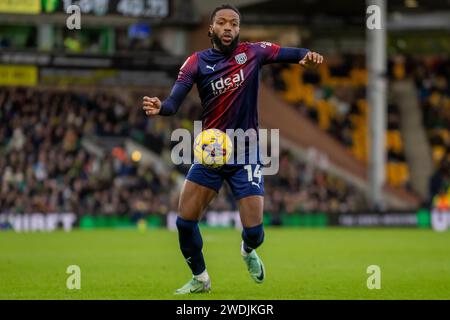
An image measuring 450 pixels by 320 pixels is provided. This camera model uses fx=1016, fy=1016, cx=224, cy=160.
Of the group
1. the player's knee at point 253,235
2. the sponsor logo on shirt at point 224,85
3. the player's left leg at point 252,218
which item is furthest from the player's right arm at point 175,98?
the player's knee at point 253,235

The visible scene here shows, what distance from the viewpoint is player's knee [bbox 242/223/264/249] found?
1122 centimetres

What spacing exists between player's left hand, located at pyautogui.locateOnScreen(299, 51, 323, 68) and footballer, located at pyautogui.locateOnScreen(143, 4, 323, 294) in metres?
0.01

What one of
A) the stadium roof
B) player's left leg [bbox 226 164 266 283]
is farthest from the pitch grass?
the stadium roof

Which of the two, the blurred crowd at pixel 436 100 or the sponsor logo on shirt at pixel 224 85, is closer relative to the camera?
the sponsor logo on shirt at pixel 224 85

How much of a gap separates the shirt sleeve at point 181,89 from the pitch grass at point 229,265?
2034 millimetres

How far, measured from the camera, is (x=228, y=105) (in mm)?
11102

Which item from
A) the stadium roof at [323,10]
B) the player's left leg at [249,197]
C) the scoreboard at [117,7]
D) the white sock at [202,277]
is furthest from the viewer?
the stadium roof at [323,10]

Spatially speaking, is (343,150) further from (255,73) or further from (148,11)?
(255,73)

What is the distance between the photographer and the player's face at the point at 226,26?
430 inches

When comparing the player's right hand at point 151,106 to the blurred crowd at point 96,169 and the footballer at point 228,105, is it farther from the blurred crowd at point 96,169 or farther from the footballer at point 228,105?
the blurred crowd at point 96,169

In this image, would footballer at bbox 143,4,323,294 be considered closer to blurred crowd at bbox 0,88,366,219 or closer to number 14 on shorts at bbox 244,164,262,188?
number 14 on shorts at bbox 244,164,262,188

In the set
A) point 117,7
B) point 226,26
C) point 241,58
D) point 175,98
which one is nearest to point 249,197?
point 175,98
